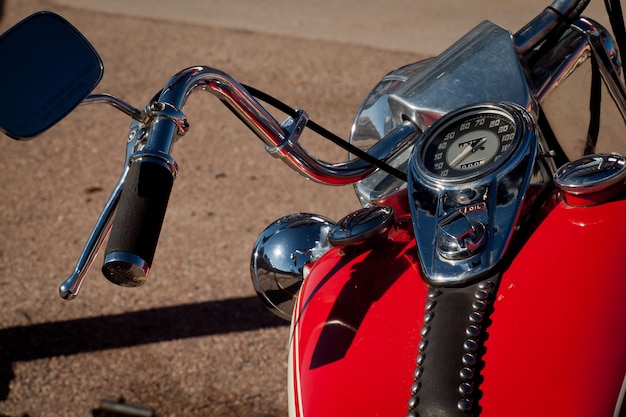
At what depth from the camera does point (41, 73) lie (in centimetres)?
114

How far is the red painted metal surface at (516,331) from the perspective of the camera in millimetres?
999

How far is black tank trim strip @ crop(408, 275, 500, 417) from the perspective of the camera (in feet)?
3.33

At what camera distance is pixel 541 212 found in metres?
1.20

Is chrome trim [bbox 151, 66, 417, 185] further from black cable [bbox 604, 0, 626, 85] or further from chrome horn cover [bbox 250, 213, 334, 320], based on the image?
black cable [bbox 604, 0, 626, 85]

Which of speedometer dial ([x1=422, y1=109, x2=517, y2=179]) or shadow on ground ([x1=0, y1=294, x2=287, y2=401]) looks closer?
speedometer dial ([x1=422, y1=109, x2=517, y2=179])

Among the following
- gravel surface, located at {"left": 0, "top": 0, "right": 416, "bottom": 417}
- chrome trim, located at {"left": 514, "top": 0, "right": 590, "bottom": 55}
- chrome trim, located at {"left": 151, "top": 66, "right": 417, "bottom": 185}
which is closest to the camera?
chrome trim, located at {"left": 151, "top": 66, "right": 417, "bottom": 185}

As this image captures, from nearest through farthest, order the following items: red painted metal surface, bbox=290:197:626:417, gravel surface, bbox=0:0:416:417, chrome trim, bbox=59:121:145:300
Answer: red painted metal surface, bbox=290:197:626:417 < chrome trim, bbox=59:121:145:300 < gravel surface, bbox=0:0:416:417

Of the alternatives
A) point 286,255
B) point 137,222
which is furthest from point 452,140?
point 137,222

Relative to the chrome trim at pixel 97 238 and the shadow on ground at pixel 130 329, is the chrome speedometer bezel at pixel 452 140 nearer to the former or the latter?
the chrome trim at pixel 97 238

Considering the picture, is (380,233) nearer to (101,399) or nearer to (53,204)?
(101,399)

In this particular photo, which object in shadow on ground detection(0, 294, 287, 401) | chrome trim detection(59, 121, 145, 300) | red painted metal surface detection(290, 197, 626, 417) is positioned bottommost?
red painted metal surface detection(290, 197, 626, 417)

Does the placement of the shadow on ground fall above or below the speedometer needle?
above

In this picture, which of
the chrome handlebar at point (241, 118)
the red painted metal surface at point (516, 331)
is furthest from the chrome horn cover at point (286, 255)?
the red painted metal surface at point (516, 331)

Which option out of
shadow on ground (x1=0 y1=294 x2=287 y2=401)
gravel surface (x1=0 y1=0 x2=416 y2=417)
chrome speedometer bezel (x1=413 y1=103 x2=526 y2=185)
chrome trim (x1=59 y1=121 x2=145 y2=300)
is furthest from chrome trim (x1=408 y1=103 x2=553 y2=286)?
shadow on ground (x1=0 y1=294 x2=287 y2=401)
